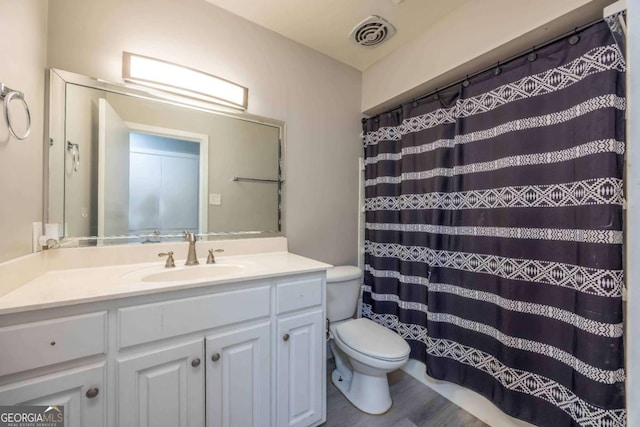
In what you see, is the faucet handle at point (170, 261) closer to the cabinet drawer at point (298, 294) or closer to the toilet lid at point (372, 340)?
the cabinet drawer at point (298, 294)

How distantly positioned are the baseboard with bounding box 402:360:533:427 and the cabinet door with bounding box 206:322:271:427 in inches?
43.1

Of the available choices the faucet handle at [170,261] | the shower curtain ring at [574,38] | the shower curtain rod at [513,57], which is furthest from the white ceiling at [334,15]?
the faucet handle at [170,261]

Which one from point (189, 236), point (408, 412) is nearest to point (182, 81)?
point (189, 236)

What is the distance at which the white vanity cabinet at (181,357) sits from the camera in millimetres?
750

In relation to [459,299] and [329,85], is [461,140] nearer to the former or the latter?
[459,299]

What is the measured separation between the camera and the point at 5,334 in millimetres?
704

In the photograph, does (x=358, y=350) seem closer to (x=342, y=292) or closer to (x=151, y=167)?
(x=342, y=292)

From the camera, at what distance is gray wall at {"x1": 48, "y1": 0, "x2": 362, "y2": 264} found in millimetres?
1187

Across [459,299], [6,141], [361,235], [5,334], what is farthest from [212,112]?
[459,299]

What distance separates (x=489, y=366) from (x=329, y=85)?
208cm

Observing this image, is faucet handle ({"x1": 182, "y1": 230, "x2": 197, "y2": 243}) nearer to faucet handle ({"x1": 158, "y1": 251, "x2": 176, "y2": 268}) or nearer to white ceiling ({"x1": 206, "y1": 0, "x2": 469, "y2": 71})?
faucet handle ({"x1": 158, "y1": 251, "x2": 176, "y2": 268})

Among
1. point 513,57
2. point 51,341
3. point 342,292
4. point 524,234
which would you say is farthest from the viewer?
point 342,292

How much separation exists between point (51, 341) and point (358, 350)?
1.27 m

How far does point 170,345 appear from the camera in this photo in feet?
3.05
